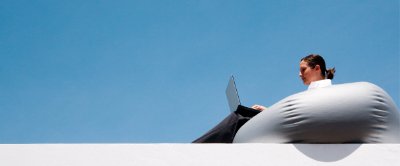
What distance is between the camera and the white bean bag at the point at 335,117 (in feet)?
4.47

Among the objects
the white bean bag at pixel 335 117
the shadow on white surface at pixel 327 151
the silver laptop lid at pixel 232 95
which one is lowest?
the shadow on white surface at pixel 327 151

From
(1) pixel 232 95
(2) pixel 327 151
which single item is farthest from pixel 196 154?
(1) pixel 232 95

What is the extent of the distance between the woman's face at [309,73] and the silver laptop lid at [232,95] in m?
0.44

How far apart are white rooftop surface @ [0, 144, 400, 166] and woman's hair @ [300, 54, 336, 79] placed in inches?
43.5

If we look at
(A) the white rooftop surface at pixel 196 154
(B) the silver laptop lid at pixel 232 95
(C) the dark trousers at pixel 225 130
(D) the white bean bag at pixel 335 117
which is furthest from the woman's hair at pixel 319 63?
(A) the white rooftop surface at pixel 196 154

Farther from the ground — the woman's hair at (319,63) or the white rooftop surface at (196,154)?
the woman's hair at (319,63)

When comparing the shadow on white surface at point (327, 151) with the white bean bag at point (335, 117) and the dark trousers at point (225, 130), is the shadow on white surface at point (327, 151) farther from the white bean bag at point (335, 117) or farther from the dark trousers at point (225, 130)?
the dark trousers at point (225, 130)

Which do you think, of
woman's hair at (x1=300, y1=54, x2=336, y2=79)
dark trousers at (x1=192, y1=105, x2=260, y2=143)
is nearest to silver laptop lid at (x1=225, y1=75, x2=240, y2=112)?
dark trousers at (x1=192, y1=105, x2=260, y2=143)

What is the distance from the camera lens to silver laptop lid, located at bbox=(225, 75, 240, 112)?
2172mm

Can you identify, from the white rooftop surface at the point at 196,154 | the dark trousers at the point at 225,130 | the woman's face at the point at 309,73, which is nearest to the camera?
the white rooftop surface at the point at 196,154

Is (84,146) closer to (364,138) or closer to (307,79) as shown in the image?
(364,138)

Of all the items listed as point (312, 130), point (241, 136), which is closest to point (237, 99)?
point (241, 136)

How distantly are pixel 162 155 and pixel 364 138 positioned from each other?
0.67 metres

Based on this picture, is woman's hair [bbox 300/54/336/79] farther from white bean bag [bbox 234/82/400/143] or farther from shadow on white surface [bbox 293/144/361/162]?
shadow on white surface [bbox 293/144/361/162]
